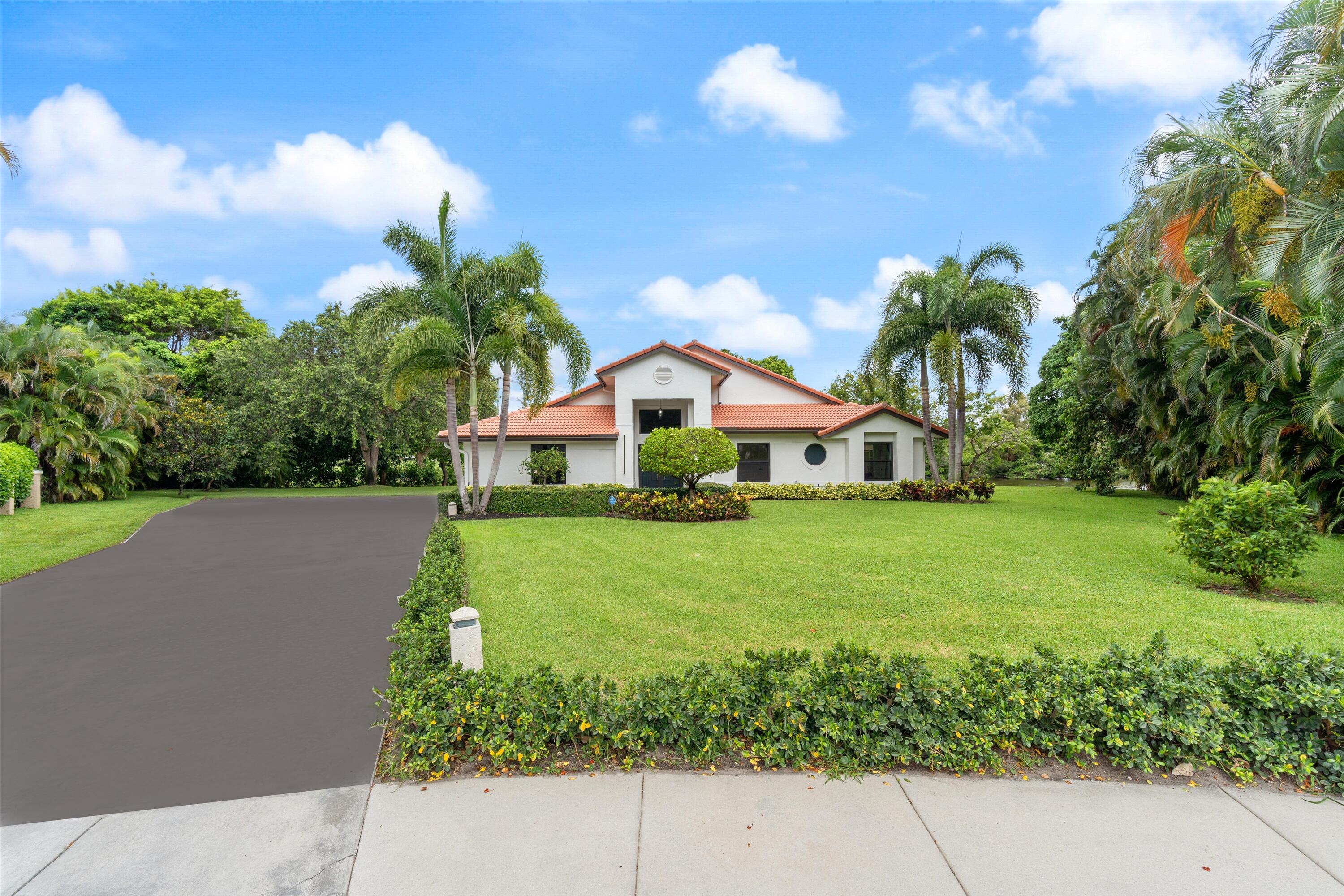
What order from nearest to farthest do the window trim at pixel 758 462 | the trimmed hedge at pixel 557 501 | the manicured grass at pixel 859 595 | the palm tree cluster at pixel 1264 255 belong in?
the manicured grass at pixel 859 595 → the palm tree cluster at pixel 1264 255 → the trimmed hedge at pixel 557 501 → the window trim at pixel 758 462

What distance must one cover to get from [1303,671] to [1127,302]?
70.9ft

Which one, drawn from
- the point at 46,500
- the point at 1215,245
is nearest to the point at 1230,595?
the point at 1215,245

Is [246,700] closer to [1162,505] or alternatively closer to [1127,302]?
[1162,505]

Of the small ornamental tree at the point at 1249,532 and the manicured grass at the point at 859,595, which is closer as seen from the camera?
the manicured grass at the point at 859,595

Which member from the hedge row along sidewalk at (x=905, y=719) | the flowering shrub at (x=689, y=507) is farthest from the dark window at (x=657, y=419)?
the hedge row along sidewalk at (x=905, y=719)

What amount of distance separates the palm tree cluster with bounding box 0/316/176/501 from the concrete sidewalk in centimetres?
2517

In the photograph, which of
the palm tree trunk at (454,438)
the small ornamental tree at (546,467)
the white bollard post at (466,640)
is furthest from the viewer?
the small ornamental tree at (546,467)

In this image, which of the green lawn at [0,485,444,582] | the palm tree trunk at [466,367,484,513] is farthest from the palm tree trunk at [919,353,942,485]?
the green lawn at [0,485,444,582]

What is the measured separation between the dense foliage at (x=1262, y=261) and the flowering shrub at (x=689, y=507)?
10.3m

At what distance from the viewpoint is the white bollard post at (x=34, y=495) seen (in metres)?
18.7

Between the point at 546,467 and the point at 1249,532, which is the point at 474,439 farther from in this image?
the point at 1249,532

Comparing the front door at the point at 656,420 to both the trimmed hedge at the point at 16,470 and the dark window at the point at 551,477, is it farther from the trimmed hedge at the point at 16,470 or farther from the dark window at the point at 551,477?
the trimmed hedge at the point at 16,470

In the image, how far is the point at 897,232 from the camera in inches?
621

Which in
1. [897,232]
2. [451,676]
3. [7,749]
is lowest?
[7,749]
